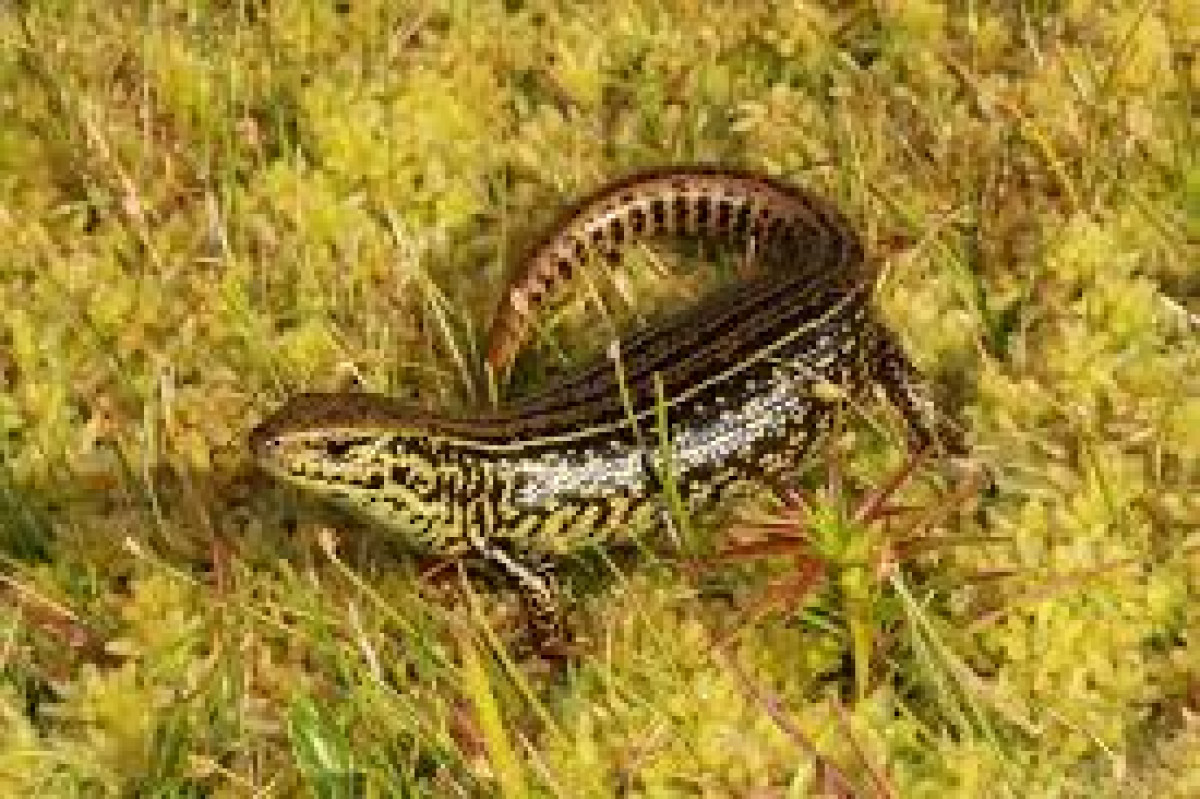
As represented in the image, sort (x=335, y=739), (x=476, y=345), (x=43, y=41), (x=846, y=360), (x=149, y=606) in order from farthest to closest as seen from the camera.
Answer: (x=43, y=41) → (x=476, y=345) → (x=846, y=360) → (x=149, y=606) → (x=335, y=739)

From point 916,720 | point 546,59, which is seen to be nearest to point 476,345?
point 546,59

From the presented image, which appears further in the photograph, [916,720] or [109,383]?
[109,383]

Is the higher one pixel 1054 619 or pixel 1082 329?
pixel 1082 329

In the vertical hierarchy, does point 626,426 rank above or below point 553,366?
above

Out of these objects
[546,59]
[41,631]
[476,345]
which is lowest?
[41,631]

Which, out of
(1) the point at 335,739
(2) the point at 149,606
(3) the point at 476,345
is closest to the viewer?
(1) the point at 335,739

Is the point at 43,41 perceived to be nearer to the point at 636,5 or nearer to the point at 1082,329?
the point at 636,5

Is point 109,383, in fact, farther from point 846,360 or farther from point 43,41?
point 846,360
